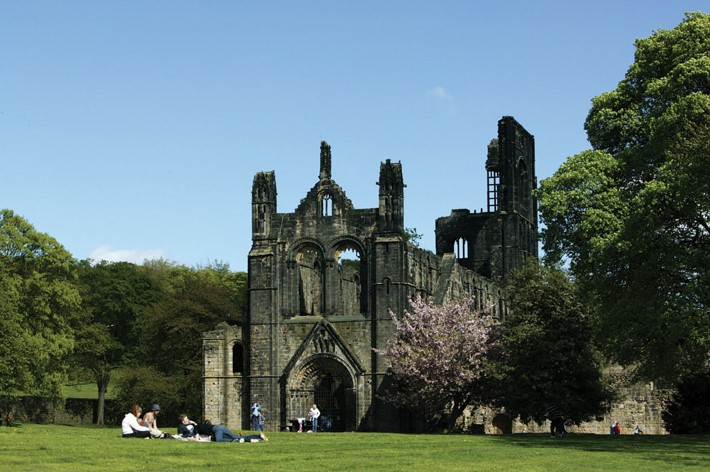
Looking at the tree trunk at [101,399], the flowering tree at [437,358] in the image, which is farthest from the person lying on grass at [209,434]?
the tree trunk at [101,399]

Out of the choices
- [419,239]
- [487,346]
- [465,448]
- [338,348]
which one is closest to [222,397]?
[338,348]

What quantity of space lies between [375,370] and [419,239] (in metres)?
53.3

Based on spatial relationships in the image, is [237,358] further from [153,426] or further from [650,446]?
[650,446]

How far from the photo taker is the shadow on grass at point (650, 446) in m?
31.5

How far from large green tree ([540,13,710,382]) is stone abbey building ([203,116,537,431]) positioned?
57.2ft

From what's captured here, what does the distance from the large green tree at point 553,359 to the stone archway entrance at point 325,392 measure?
11.6 metres

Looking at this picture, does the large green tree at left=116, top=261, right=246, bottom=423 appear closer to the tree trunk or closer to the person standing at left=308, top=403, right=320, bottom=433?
the tree trunk

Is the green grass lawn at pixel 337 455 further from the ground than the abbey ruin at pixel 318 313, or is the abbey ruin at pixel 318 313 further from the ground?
the abbey ruin at pixel 318 313

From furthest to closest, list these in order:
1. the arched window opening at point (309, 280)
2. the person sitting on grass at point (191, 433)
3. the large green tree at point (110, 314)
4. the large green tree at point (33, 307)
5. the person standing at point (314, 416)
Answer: the large green tree at point (110, 314), the arched window opening at point (309, 280), the large green tree at point (33, 307), the person standing at point (314, 416), the person sitting on grass at point (191, 433)

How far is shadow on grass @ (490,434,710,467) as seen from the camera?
3150 centimetres

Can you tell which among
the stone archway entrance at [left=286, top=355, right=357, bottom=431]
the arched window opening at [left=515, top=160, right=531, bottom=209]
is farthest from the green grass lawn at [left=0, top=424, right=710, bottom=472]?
the arched window opening at [left=515, top=160, right=531, bottom=209]

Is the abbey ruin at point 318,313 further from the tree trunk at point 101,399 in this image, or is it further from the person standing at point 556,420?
the tree trunk at point 101,399

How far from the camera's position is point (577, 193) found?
4662 cm

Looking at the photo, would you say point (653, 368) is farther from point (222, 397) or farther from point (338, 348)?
point (222, 397)
